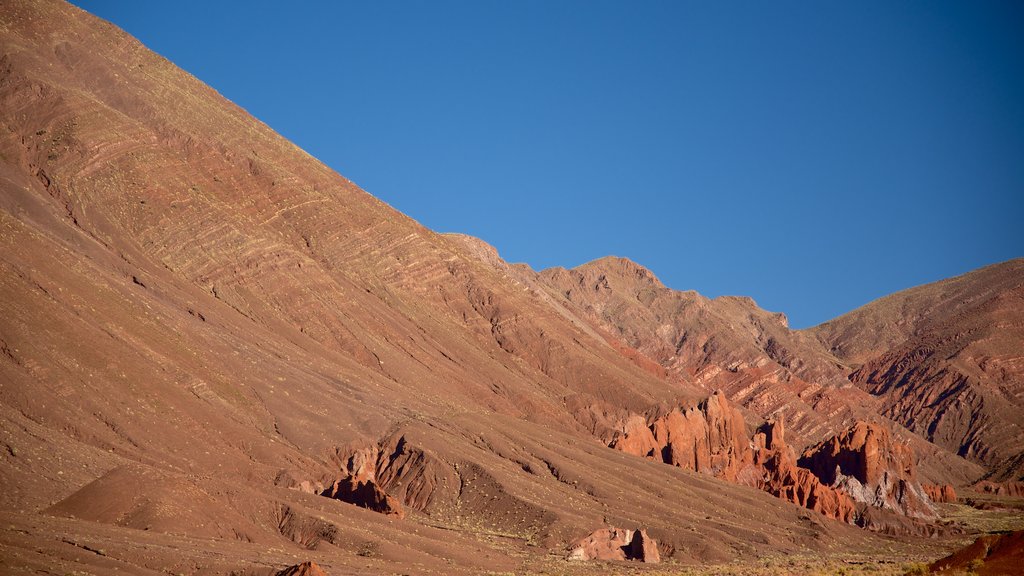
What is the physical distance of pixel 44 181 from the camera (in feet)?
376

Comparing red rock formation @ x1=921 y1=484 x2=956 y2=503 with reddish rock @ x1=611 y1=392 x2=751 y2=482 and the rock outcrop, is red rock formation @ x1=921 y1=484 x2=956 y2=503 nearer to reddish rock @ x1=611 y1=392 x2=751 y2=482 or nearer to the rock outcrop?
reddish rock @ x1=611 y1=392 x2=751 y2=482

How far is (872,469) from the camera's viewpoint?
462 feet

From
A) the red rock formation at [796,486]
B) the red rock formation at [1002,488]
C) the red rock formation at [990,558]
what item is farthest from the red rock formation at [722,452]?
the red rock formation at [990,558]

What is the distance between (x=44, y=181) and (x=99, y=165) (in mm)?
5739

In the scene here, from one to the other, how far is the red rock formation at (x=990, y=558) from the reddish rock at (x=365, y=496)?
152 ft

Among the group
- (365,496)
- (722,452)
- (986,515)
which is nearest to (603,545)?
(365,496)

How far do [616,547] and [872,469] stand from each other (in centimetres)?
5872

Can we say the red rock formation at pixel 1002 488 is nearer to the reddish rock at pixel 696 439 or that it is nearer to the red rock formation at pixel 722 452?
the red rock formation at pixel 722 452

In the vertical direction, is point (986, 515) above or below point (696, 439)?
below

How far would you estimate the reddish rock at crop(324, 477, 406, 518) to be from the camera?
86938 mm

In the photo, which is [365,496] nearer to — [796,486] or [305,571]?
[305,571]

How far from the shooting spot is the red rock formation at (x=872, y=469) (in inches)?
5438

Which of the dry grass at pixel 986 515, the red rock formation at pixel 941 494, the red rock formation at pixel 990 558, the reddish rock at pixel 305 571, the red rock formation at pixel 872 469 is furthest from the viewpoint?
the red rock formation at pixel 941 494

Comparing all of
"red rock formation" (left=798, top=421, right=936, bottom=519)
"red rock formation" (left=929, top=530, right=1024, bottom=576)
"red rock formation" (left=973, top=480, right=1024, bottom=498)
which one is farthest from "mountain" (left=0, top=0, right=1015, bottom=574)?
"red rock formation" (left=973, top=480, right=1024, bottom=498)
